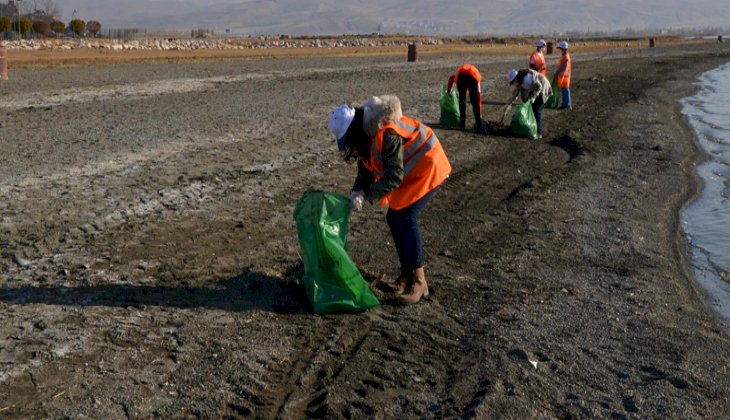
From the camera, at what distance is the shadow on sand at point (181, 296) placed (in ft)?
19.4

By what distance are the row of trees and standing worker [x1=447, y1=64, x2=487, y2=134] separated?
143 ft

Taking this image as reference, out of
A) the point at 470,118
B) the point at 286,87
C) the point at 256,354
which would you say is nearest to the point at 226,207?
the point at 256,354

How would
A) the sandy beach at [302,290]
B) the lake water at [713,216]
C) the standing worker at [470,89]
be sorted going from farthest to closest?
the standing worker at [470,89] < the lake water at [713,216] < the sandy beach at [302,290]

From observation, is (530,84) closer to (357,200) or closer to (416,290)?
(416,290)

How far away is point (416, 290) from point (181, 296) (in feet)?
5.41

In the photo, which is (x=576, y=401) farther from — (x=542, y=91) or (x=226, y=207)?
(x=542, y=91)

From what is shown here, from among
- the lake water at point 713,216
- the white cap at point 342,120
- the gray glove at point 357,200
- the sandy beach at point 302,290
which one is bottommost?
the lake water at point 713,216

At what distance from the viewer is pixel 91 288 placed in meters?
6.17

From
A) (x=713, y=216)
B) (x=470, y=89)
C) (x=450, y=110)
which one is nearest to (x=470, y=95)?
(x=470, y=89)

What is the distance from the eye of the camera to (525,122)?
14188 mm

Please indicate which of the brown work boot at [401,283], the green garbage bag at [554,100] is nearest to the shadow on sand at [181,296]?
the brown work boot at [401,283]

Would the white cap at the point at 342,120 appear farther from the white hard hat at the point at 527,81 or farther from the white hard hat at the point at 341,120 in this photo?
the white hard hat at the point at 527,81

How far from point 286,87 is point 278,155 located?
31.4 ft

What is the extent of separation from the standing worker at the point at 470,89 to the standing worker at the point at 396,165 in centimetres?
825
